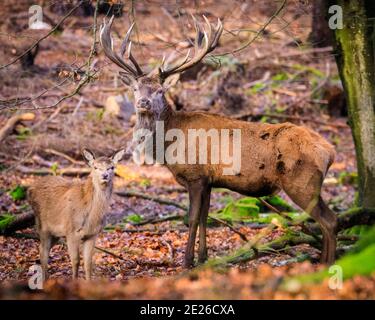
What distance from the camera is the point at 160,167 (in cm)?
1500

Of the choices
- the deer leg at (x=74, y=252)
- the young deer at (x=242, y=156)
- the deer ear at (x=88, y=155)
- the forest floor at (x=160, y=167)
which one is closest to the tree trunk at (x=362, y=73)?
the forest floor at (x=160, y=167)

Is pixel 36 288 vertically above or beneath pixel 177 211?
beneath

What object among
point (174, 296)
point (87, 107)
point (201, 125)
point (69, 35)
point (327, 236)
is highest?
point (69, 35)

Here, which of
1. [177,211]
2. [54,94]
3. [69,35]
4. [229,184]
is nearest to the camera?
[229,184]

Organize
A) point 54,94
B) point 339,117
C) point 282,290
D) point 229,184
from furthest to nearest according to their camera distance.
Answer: point 339,117 → point 54,94 → point 229,184 → point 282,290

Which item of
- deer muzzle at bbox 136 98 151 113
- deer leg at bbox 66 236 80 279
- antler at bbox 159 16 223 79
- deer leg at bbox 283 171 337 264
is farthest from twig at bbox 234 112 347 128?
deer leg at bbox 66 236 80 279

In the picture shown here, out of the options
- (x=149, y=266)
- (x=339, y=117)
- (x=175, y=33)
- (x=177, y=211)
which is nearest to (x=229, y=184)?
(x=149, y=266)

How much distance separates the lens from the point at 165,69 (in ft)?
32.6

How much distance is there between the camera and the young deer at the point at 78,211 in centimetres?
859

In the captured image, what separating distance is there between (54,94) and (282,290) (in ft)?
38.9

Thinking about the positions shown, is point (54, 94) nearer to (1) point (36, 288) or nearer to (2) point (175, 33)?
(2) point (175, 33)

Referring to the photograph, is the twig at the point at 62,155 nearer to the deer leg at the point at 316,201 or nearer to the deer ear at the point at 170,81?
the deer ear at the point at 170,81

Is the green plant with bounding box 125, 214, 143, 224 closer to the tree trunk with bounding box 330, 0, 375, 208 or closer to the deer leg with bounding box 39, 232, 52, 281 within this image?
the deer leg with bounding box 39, 232, 52, 281

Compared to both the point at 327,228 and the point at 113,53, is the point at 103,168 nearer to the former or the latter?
the point at 113,53
